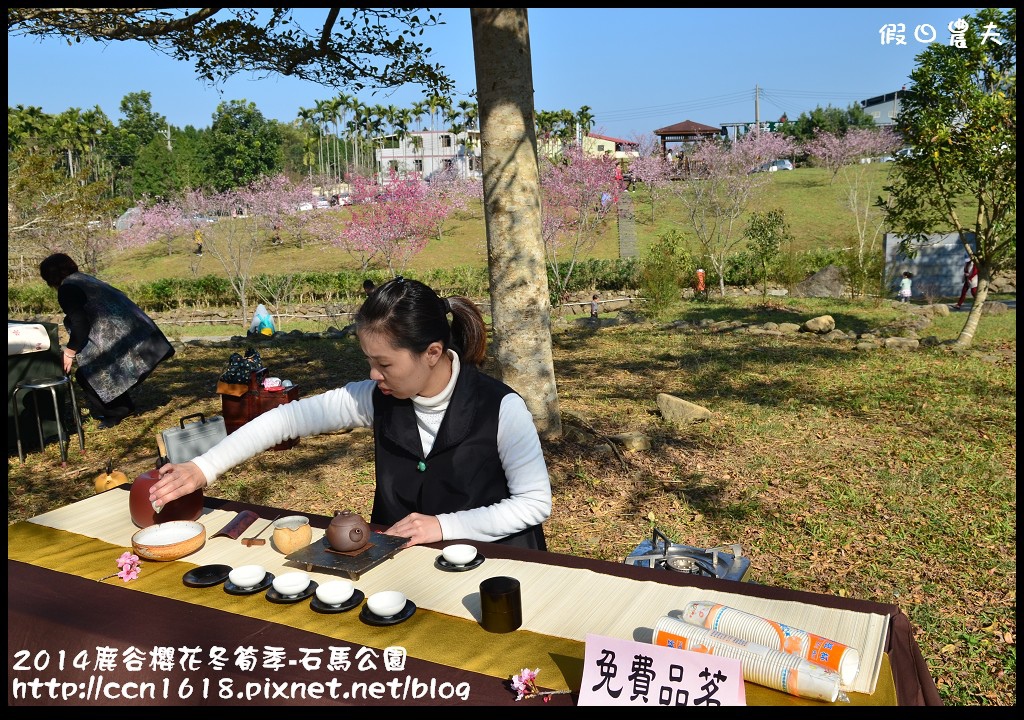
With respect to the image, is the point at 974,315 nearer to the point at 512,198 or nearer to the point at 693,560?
the point at 512,198

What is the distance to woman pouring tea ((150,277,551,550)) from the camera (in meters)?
2.24

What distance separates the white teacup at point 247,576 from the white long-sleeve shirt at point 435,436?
1.69 feet

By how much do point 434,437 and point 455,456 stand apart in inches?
3.6

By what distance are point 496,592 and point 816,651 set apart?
2.08ft

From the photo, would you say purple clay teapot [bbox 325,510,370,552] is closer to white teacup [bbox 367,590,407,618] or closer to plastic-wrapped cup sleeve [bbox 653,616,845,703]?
white teacup [bbox 367,590,407,618]

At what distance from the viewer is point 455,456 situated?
2.38m

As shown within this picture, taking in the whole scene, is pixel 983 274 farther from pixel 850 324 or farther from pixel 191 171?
pixel 191 171

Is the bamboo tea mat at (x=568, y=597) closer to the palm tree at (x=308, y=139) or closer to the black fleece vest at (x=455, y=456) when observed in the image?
the black fleece vest at (x=455, y=456)

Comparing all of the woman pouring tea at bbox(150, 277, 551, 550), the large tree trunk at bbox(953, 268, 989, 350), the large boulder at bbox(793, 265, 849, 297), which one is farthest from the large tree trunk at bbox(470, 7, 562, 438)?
the large boulder at bbox(793, 265, 849, 297)

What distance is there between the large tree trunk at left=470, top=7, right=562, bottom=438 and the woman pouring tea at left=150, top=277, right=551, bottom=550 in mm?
2445

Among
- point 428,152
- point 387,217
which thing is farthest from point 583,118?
point 387,217

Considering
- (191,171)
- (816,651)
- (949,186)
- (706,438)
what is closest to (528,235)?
(706,438)

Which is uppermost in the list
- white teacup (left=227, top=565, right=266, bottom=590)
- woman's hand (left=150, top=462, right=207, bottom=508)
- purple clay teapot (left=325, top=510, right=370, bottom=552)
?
woman's hand (left=150, top=462, right=207, bottom=508)

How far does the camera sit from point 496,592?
1.62 m
